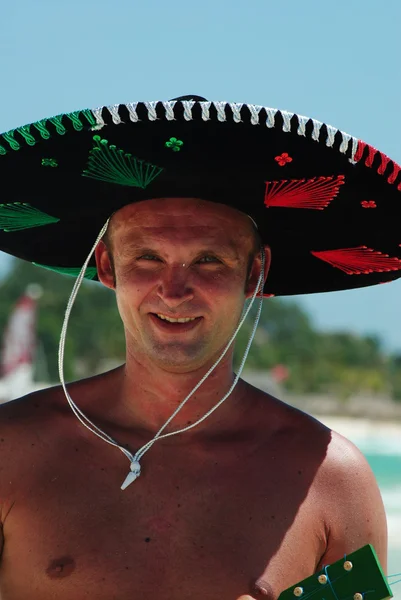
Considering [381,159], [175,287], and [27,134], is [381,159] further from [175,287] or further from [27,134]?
[27,134]

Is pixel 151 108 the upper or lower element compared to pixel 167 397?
upper

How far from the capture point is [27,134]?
2545mm

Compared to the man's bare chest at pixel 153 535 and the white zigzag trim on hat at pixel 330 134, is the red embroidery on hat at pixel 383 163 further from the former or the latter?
the man's bare chest at pixel 153 535

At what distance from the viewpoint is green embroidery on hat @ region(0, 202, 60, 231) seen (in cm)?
290

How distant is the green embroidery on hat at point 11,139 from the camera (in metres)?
2.56

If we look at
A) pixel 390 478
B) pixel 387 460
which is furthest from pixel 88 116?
pixel 387 460

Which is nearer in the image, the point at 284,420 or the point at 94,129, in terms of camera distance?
the point at 94,129

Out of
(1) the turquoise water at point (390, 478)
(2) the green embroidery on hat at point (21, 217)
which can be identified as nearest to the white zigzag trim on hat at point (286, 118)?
(2) the green embroidery on hat at point (21, 217)

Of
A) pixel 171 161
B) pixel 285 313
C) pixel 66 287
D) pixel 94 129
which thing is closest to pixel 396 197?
pixel 171 161

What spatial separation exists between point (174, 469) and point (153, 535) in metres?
0.19

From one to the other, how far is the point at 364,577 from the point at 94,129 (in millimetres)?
1057

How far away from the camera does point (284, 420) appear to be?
298cm

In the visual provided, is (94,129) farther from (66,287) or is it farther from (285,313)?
(285,313)

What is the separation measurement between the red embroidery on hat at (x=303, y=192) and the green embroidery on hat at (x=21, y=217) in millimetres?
570
